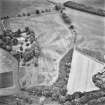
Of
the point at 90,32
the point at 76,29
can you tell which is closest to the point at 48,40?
the point at 76,29

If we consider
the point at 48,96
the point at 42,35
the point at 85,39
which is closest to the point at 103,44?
the point at 85,39

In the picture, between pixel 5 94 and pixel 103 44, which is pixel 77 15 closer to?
pixel 103 44

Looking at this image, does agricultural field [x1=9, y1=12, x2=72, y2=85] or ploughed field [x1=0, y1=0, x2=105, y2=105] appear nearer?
agricultural field [x1=9, y1=12, x2=72, y2=85]

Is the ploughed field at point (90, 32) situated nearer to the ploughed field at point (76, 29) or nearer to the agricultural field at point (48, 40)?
the ploughed field at point (76, 29)

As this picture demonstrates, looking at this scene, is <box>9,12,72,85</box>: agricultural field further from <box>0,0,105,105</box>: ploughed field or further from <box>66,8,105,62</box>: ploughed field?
<box>66,8,105,62</box>: ploughed field

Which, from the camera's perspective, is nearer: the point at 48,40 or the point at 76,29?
the point at 48,40

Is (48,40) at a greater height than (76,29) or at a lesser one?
lesser

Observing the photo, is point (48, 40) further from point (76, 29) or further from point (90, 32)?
point (90, 32)

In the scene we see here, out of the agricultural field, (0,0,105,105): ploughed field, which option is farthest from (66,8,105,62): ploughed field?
the agricultural field

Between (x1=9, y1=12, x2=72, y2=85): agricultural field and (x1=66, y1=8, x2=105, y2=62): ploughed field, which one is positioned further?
(x1=66, y1=8, x2=105, y2=62): ploughed field

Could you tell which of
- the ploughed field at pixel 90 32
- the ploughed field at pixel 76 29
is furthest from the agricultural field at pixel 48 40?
the ploughed field at pixel 90 32

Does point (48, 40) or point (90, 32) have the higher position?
point (90, 32)

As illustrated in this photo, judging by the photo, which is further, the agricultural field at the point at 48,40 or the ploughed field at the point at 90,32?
the ploughed field at the point at 90,32
